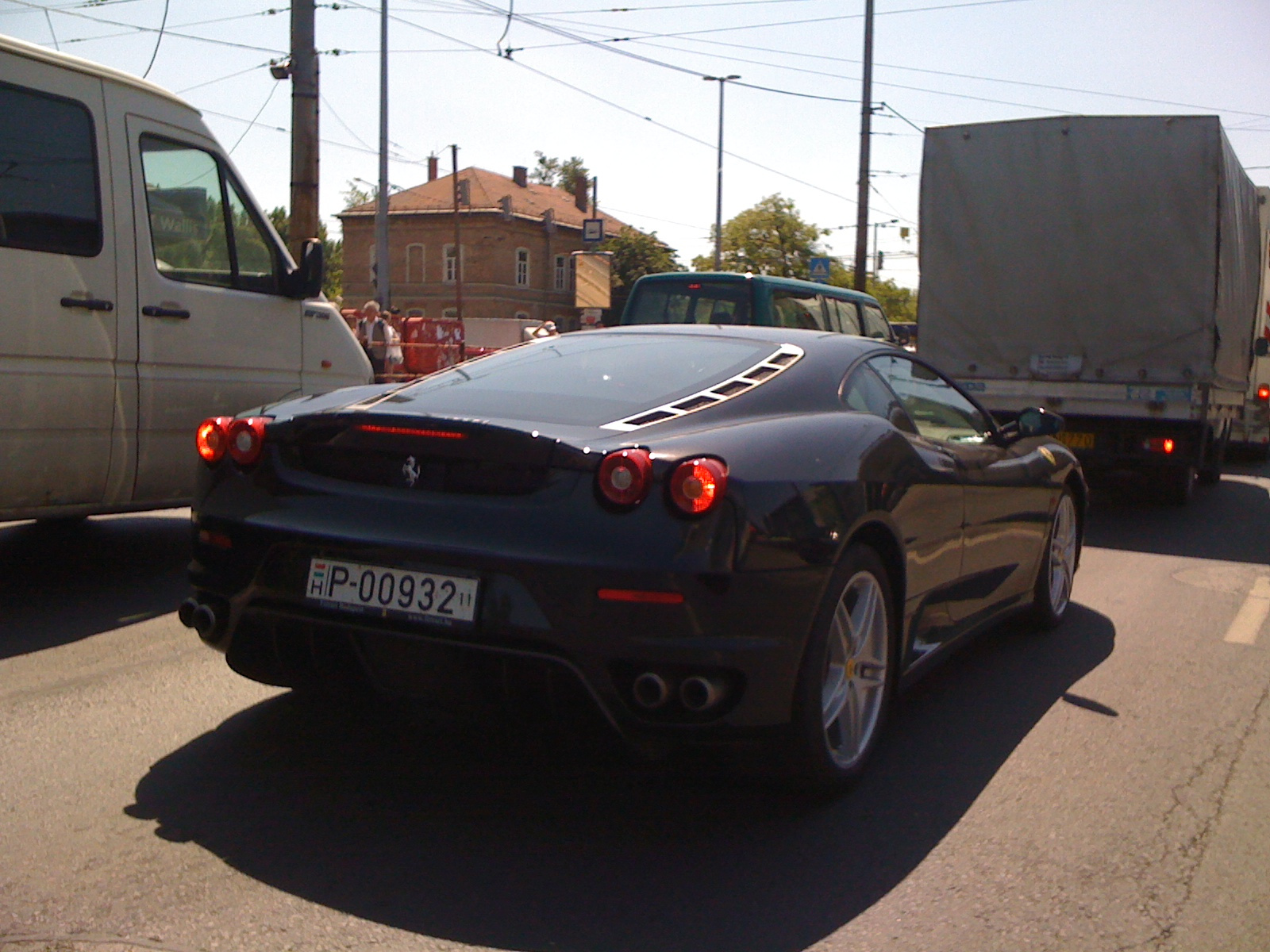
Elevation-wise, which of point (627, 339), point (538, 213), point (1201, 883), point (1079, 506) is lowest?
point (1201, 883)

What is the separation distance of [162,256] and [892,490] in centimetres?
388

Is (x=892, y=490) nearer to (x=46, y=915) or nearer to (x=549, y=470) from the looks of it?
(x=549, y=470)

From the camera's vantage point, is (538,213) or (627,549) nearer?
(627,549)

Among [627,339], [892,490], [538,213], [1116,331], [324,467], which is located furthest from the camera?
[538,213]

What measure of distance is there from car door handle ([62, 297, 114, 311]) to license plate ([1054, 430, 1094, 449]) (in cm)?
845

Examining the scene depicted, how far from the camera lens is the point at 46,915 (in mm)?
2904

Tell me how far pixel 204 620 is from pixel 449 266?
71437 millimetres

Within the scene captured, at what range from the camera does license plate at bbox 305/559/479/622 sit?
3.39 meters

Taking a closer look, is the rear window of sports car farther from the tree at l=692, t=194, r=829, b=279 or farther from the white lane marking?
the tree at l=692, t=194, r=829, b=279

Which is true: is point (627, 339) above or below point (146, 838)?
above

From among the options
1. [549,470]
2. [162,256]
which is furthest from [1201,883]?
[162,256]

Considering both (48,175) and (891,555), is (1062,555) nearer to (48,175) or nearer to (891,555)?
(891,555)

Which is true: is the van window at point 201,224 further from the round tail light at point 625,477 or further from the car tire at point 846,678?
the car tire at point 846,678

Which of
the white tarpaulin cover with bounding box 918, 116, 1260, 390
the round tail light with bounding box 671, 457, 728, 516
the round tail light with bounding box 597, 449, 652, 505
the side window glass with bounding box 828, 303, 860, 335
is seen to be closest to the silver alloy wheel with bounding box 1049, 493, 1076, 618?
the round tail light with bounding box 671, 457, 728, 516
